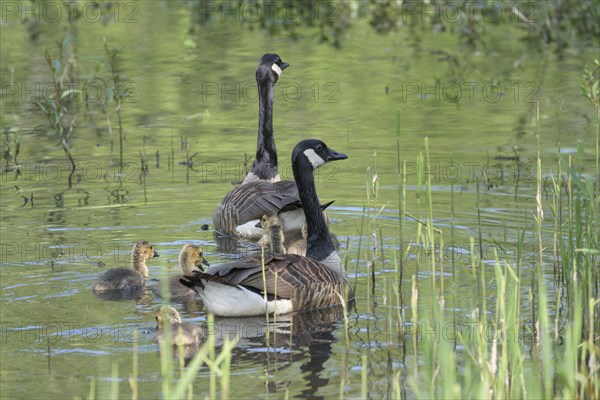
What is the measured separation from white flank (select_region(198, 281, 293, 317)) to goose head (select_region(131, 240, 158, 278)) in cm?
129

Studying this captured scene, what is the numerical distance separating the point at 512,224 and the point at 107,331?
15.5ft

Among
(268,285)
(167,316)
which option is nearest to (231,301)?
(268,285)

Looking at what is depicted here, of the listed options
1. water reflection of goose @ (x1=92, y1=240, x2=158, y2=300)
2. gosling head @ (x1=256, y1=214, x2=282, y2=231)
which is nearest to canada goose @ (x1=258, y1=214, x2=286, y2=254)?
gosling head @ (x1=256, y1=214, x2=282, y2=231)

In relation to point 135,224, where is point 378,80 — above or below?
above

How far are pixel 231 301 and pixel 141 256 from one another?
5.18 ft

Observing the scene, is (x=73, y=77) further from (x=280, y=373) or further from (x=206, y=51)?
(x=280, y=373)

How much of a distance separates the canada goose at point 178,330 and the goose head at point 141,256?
1.70 metres

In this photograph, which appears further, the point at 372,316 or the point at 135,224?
the point at 135,224

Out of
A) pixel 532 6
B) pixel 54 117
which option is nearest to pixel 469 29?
pixel 532 6

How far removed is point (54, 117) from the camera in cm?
1357

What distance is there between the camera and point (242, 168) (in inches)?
572

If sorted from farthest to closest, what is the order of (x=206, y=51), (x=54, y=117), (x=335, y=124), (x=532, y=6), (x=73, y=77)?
(x=532, y=6), (x=206, y=51), (x=73, y=77), (x=335, y=124), (x=54, y=117)

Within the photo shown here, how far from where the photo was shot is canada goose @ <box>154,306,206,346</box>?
26.0 feet

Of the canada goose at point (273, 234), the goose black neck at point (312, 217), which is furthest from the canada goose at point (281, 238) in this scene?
the goose black neck at point (312, 217)
